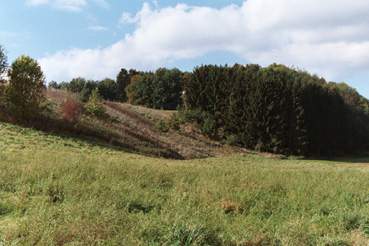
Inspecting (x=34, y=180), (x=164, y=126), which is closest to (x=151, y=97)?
(x=164, y=126)

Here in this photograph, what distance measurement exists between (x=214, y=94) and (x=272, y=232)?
38.8 m

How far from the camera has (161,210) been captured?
466cm

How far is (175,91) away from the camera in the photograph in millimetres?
68062

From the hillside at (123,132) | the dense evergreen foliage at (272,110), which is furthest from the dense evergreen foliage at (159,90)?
the hillside at (123,132)

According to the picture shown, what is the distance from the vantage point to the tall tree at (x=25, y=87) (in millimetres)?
21703

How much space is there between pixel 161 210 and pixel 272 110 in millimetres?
33552

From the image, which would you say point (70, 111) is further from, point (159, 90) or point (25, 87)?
point (159, 90)

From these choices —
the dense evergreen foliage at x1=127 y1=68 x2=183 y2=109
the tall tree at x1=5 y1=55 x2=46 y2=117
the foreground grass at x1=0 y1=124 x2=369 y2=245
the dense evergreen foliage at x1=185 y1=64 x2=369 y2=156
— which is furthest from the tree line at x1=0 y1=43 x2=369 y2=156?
the foreground grass at x1=0 y1=124 x2=369 y2=245

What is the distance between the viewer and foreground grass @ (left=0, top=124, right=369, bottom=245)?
11.3 feet

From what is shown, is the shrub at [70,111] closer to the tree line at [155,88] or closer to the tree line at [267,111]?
the tree line at [267,111]

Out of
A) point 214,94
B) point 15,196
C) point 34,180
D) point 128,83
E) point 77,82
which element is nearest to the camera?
point 15,196

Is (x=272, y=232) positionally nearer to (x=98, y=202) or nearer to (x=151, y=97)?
(x=98, y=202)

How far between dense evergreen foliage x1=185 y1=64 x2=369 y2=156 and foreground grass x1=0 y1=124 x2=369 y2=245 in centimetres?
2791

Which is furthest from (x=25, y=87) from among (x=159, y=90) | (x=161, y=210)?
(x=159, y=90)
